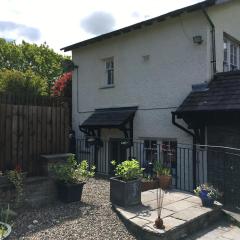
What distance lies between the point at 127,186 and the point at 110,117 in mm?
6446

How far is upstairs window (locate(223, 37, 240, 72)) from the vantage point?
11.5 meters

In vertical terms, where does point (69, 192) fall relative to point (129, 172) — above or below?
below

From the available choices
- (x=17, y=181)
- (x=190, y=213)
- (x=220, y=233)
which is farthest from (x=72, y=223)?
(x=220, y=233)

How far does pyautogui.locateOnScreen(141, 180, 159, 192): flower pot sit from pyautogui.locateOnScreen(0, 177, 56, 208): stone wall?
7.35 feet

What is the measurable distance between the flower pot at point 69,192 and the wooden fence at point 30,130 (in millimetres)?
753

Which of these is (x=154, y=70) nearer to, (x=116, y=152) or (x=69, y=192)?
(x=116, y=152)

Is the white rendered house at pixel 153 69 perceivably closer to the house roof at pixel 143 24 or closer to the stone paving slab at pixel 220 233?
the house roof at pixel 143 24

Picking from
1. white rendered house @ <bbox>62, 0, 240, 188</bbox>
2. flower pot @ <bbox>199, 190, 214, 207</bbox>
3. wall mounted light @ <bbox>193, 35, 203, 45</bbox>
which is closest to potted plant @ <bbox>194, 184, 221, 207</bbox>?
flower pot @ <bbox>199, 190, 214, 207</bbox>

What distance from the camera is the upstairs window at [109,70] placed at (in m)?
14.1

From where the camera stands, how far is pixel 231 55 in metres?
12.0

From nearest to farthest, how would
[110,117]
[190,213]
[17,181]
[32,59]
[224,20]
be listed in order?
[190,213] → [17,181] → [224,20] → [110,117] → [32,59]

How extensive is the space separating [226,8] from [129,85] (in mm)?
4401

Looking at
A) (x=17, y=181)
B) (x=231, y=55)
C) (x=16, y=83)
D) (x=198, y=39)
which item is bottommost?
(x=17, y=181)

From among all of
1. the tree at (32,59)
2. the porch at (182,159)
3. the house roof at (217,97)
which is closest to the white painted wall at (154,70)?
the house roof at (217,97)
